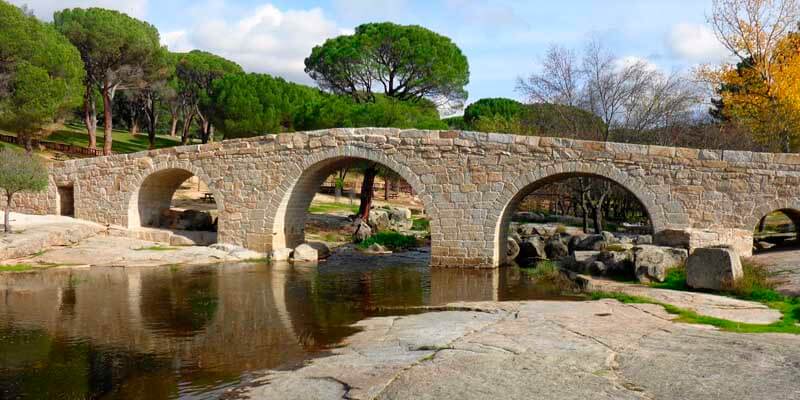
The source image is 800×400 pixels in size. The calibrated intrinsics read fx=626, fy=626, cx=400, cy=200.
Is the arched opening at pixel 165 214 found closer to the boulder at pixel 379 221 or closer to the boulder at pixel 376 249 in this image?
the boulder at pixel 376 249

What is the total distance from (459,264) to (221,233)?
7745mm

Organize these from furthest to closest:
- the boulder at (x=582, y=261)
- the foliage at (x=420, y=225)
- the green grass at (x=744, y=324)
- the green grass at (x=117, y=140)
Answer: the green grass at (x=117, y=140) < the foliage at (x=420, y=225) < the boulder at (x=582, y=261) < the green grass at (x=744, y=324)

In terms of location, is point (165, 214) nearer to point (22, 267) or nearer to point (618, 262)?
point (22, 267)

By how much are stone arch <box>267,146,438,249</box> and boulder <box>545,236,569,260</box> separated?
14.7ft

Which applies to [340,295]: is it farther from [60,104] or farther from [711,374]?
[60,104]

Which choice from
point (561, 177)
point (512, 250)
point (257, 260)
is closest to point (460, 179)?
point (561, 177)

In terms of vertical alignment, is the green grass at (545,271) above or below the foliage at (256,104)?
below

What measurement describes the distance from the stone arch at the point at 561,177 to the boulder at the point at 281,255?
6.29m

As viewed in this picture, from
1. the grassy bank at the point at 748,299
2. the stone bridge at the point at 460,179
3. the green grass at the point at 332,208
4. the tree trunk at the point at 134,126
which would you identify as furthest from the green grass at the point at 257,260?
the tree trunk at the point at 134,126

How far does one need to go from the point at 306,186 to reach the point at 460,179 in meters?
5.25

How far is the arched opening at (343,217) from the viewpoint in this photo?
18594 mm

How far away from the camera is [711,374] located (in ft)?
17.4

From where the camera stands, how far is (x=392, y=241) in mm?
22688

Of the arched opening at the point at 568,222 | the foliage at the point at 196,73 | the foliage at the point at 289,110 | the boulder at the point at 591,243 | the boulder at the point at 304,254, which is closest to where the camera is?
the arched opening at the point at 568,222
